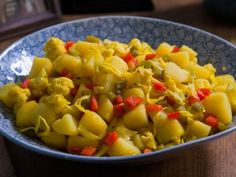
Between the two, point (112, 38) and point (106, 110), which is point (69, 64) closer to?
point (106, 110)

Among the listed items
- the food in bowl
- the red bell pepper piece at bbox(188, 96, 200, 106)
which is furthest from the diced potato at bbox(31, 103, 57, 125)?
the red bell pepper piece at bbox(188, 96, 200, 106)

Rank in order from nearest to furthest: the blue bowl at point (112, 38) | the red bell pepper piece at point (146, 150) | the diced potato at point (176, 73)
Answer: the red bell pepper piece at point (146, 150), the diced potato at point (176, 73), the blue bowl at point (112, 38)

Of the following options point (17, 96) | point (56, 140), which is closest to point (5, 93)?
point (17, 96)

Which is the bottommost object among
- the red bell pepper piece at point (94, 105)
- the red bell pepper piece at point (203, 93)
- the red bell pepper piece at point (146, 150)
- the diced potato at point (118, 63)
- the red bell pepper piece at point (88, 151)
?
the red bell pepper piece at point (146, 150)

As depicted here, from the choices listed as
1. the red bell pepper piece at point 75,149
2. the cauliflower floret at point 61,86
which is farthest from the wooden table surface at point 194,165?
the cauliflower floret at point 61,86

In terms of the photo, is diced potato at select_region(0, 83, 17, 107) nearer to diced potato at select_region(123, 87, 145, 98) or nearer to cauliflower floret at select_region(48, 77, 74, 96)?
cauliflower floret at select_region(48, 77, 74, 96)

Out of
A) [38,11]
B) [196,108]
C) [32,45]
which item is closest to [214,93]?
[196,108]

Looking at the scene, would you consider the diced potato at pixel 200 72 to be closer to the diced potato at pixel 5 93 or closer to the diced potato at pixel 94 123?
the diced potato at pixel 94 123

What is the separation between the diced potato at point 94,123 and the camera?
2.60 feet

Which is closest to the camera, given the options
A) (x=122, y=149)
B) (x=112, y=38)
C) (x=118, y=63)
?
(x=122, y=149)

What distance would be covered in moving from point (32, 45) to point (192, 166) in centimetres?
42

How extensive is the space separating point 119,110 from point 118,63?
9 centimetres

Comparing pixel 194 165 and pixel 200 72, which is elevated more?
pixel 200 72

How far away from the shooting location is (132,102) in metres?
0.81
